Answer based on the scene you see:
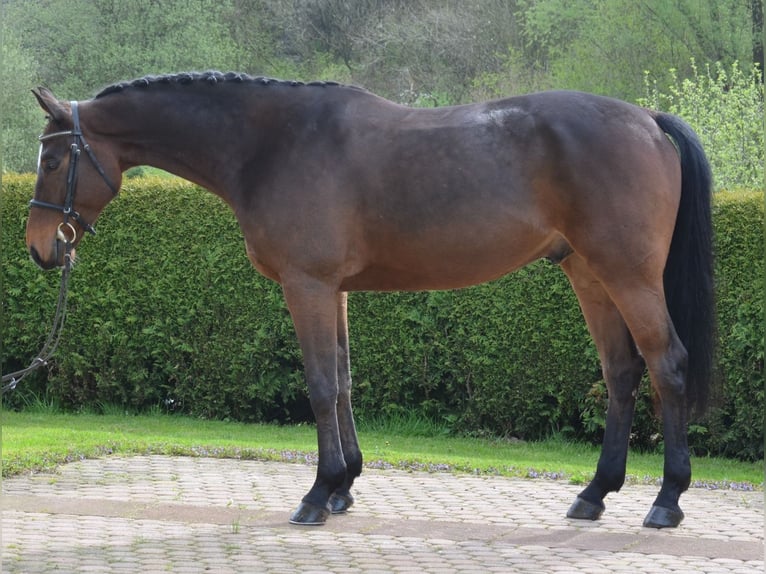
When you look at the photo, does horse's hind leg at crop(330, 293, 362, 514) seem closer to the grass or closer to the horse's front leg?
the horse's front leg

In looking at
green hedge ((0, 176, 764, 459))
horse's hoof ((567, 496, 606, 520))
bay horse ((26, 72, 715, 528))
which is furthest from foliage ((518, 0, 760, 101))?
horse's hoof ((567, 496, 606, 520))

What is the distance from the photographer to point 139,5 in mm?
31969

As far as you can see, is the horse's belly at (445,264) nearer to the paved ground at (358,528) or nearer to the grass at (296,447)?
the paved ground at (358,528)

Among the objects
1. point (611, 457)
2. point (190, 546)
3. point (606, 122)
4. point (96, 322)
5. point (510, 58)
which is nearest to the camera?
point (190, 546)

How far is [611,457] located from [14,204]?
712 centimetres

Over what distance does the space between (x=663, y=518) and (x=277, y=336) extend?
5.22m

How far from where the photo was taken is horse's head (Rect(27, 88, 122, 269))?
5453 millimetres

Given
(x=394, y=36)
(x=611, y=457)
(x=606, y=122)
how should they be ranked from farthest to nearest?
(x=394, y=36) < (x=611, y=457) < (x=606, y=122)

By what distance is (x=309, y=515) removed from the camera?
530 centimetres

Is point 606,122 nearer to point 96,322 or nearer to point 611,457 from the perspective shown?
point 611,457

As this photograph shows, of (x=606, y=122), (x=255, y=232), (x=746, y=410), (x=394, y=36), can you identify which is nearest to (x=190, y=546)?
(x=255, y=232)

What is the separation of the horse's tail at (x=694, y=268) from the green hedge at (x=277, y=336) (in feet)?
9.48

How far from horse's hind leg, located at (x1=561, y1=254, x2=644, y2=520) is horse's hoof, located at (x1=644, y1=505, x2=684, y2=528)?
36 centimetres

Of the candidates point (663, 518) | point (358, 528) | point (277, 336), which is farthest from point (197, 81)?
point (277, 336)
